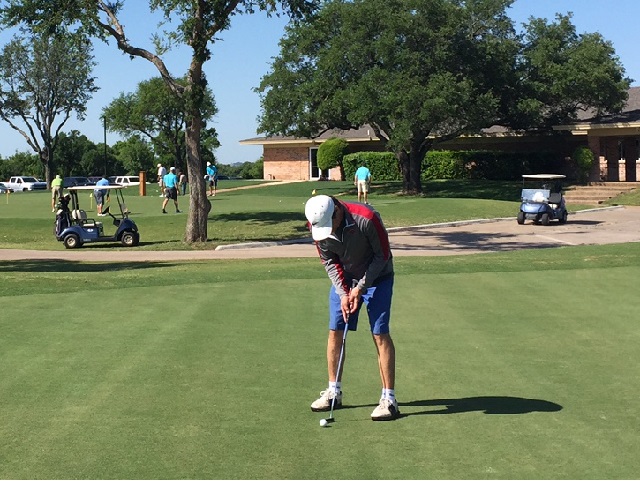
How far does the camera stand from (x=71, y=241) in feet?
96.7

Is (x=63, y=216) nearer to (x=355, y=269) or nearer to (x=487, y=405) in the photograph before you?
(x=355, y=269)

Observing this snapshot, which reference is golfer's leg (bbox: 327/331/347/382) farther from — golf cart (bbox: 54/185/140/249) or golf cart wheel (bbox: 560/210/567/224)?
golf cart wheel (bbox: 560/210/567/224)

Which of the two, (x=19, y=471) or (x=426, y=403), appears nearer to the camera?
(x=19, y=471)

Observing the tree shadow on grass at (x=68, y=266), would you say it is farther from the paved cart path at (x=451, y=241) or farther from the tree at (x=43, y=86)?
the tree at (x=43, y=86)

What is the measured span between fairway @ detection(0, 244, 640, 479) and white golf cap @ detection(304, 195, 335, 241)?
1.41 m

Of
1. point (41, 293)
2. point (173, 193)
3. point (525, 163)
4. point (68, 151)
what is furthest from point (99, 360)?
point (68, 151)

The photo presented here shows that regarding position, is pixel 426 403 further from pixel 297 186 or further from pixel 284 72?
pixel 297 186

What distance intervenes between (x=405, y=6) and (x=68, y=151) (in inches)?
2113

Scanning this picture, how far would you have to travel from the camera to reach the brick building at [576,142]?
162 ft

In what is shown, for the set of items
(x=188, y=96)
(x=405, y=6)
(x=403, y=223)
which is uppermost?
(x=405, y=6)

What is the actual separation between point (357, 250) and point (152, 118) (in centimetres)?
7818

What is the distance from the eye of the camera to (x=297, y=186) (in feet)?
193

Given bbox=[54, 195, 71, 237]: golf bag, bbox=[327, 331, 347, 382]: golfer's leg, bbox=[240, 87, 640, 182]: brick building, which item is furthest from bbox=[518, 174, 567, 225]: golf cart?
bbox=[327, 331, 347, 382]: golfer's leg

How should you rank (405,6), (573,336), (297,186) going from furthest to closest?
(297,186), (405,6), (573,336)
